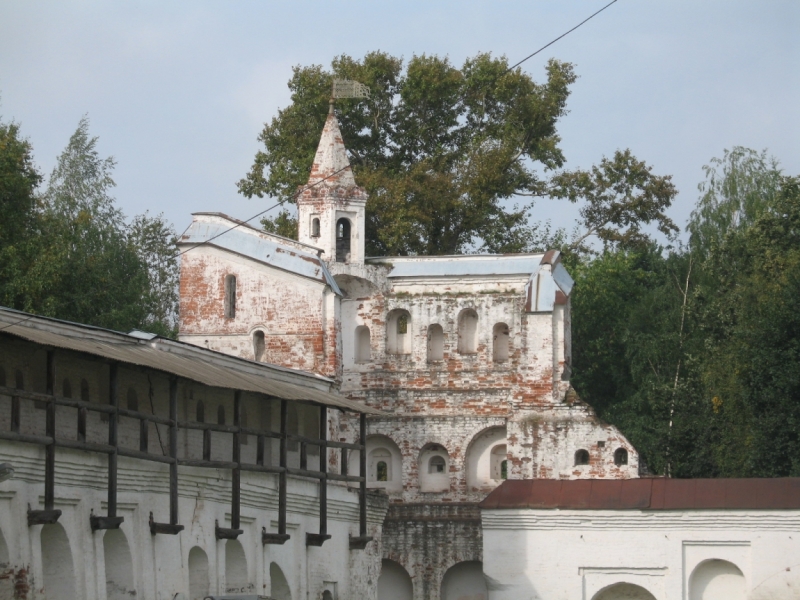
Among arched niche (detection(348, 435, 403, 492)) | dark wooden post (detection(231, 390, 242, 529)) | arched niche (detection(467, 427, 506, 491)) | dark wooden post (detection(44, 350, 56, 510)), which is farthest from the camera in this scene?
arched niche (detection(348, 435, 403, 492))

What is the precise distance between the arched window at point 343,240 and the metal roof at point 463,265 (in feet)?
1.77

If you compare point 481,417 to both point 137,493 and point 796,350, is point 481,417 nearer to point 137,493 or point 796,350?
point 796,350

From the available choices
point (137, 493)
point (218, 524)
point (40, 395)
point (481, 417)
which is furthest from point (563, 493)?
point (40, 395)

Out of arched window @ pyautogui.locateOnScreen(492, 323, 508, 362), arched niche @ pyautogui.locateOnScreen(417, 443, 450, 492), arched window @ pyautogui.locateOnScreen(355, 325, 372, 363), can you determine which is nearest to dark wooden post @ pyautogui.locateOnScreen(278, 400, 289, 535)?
arched niche @ pyautogui.locateOnScreen(417, 443, 450, 492)

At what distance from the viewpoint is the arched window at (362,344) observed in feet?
122

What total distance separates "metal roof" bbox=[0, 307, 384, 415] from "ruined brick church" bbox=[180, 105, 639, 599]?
14.4 ft

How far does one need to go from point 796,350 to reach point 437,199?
11335mm

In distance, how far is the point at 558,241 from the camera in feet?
150

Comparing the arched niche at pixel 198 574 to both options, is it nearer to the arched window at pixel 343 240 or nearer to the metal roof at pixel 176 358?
the metal roof at pixel 176 358

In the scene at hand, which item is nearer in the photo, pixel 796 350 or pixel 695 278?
pixel 796 350

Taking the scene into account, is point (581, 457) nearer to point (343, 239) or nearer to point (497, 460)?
point (497, 460)

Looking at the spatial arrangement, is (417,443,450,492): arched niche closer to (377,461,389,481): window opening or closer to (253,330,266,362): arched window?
(377,461,389,481): window opening

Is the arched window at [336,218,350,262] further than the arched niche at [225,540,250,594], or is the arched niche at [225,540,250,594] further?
the arched window at [336,218,350,262]

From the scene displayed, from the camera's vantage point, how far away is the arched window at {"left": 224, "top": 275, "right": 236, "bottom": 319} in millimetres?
36094
